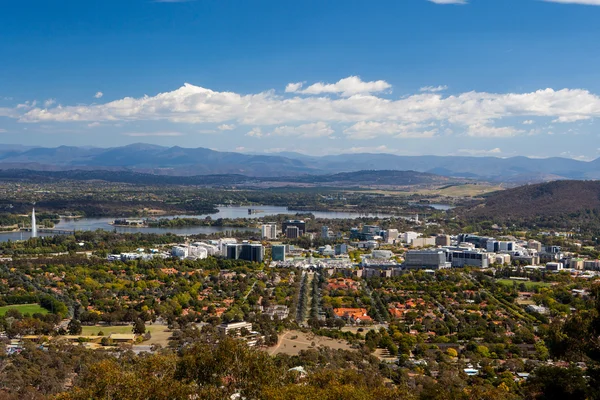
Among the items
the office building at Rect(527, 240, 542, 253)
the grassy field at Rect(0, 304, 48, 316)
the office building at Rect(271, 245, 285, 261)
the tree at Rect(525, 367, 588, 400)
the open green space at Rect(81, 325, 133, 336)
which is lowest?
the office building at Rect(527, 240, 542, 253)

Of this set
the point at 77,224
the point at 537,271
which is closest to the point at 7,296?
the point at 537,271

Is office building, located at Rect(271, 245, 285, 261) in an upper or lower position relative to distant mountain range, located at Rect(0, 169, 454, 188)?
upper

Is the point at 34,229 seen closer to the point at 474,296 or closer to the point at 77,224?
the point at 77,224

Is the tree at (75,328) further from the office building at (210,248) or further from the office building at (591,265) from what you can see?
the office building at (591,265)

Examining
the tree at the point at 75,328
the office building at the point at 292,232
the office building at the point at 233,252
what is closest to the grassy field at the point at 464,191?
the office building at the point at 292,232

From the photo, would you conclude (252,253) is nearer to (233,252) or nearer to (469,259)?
(233,252)

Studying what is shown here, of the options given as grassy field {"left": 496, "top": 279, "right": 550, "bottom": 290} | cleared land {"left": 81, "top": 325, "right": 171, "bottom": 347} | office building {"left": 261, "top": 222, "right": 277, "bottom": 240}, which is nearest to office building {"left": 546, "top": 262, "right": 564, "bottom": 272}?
grassy field {"left": 496, "top": 279, "right": 550, "bottom": 290}

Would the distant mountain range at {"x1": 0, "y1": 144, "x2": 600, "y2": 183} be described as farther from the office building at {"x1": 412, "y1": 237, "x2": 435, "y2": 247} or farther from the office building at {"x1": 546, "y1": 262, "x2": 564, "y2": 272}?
the office building at {"x1": 546, "y1": 262, "x2": 564, "y2": 272}
